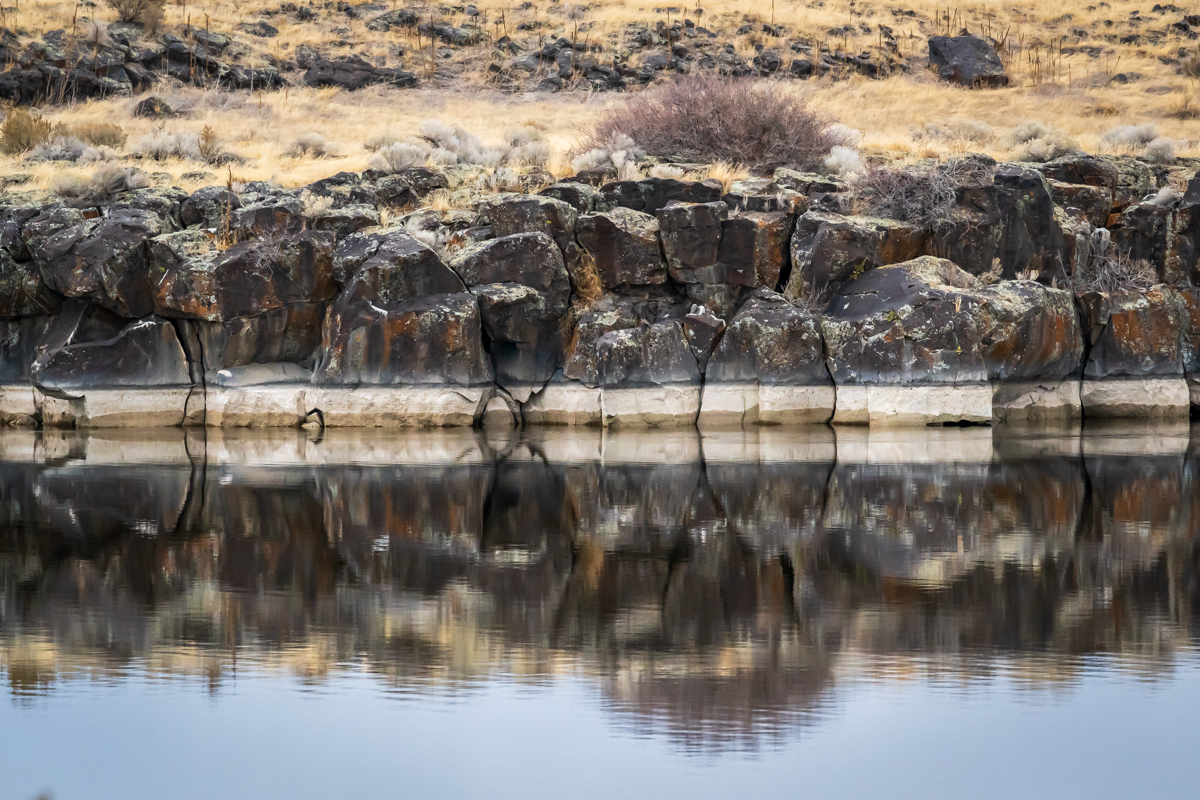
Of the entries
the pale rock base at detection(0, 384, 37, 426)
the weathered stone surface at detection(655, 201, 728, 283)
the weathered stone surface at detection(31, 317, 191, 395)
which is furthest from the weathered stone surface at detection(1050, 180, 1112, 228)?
the pale rock base at detection(0, 384, 37, 426)

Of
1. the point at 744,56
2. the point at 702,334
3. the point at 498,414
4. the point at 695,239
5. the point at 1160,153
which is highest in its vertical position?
the point at 744,56

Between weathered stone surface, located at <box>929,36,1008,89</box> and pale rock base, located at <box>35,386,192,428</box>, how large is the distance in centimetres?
3733

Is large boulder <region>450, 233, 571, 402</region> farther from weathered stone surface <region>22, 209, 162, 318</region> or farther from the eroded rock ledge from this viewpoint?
weathered stone surface <region>22, 209, 162, 318</region>

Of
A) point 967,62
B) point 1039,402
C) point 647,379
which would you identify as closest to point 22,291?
point 647,379

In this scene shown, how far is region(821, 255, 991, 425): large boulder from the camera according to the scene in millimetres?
23500

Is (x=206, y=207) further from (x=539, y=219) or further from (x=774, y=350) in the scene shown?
(x=774, y=350)

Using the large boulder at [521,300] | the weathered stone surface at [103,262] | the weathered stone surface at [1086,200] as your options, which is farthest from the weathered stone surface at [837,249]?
the weathered stone surface at [103,262]

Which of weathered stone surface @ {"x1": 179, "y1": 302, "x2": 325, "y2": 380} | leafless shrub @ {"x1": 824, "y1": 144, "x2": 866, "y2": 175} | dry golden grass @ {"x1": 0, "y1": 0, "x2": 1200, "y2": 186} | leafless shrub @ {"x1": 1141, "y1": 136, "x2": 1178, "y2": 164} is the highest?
dry golden grass @ {"x1": 0, "y1": 0, "x2": 1200, "y2": 186}

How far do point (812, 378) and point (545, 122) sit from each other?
2307cm

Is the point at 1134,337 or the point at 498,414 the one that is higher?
the point at 1134,337

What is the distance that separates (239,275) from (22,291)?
5642 millimetres

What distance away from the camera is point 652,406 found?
25.1m

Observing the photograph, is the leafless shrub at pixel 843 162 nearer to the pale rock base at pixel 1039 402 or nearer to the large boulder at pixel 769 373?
the large boulder at pixel 769 373

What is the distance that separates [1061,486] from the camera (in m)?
16.0
